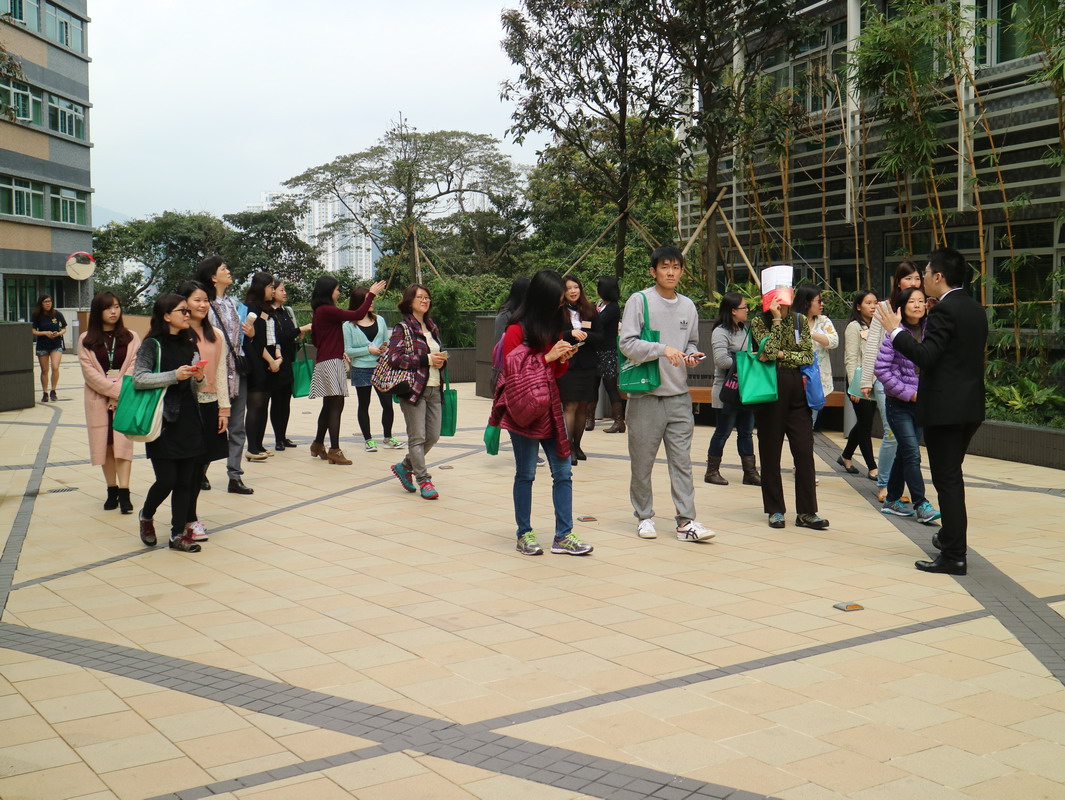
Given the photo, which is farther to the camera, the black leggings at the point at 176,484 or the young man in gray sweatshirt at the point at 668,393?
the young man in gray sweatshirt at the point at 668,393

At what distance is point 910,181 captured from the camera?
1427cm

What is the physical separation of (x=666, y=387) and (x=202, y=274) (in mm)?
3862

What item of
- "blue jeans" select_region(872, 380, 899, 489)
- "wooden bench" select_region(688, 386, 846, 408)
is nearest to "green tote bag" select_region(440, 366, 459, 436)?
"blue jeans" select_region(872, 380, 899, 489)

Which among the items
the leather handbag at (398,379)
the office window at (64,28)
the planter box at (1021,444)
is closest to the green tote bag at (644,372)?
the leather handbag at (398,379)

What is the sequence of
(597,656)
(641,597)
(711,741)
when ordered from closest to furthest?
1. (711,741)
2. (597,656)
3. (641,597)

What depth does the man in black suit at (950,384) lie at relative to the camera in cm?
596

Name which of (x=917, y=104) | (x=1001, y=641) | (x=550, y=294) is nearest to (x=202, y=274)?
(x=550, y=294)

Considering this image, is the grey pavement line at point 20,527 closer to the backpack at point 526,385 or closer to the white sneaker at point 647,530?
the backpack at point 526,385

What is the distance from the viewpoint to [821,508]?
26.8ft

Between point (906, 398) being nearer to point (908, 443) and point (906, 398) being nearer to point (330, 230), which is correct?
point (908, 443)

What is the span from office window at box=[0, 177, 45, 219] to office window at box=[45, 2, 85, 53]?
18.4 feet

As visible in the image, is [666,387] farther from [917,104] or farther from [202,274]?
[917,104]

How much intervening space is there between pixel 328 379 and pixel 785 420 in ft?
15.7

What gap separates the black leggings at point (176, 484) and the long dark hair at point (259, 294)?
3517mm
